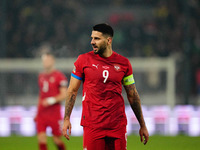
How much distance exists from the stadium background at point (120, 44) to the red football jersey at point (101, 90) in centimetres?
1011

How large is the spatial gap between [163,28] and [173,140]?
33.8ft

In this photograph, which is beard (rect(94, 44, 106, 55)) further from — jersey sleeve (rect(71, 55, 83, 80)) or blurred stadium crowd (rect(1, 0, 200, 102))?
blurred stadium crowd (rect(1, 0, 200, 102))

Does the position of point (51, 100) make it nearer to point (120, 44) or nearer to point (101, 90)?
point (101, 90)

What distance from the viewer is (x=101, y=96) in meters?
5.00

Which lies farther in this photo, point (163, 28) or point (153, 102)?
point (163, 28)

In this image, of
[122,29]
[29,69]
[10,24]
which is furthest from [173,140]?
[10,24]

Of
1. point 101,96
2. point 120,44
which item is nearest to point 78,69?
point 101,96

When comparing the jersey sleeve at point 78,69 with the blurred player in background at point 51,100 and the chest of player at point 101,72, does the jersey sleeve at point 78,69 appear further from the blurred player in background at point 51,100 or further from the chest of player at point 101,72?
the blurred player in background at point 51,100

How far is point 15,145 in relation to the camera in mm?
12359

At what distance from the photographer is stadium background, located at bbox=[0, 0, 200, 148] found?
15469 mm

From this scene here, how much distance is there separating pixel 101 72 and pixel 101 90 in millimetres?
201

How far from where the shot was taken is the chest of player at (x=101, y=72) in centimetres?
500

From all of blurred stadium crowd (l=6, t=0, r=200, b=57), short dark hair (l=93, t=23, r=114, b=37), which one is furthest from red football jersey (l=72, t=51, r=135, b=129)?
blurred stadium crowd (l=6, t=0, r=200, b=57)

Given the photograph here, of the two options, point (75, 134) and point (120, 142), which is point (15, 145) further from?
point (120, 142)
